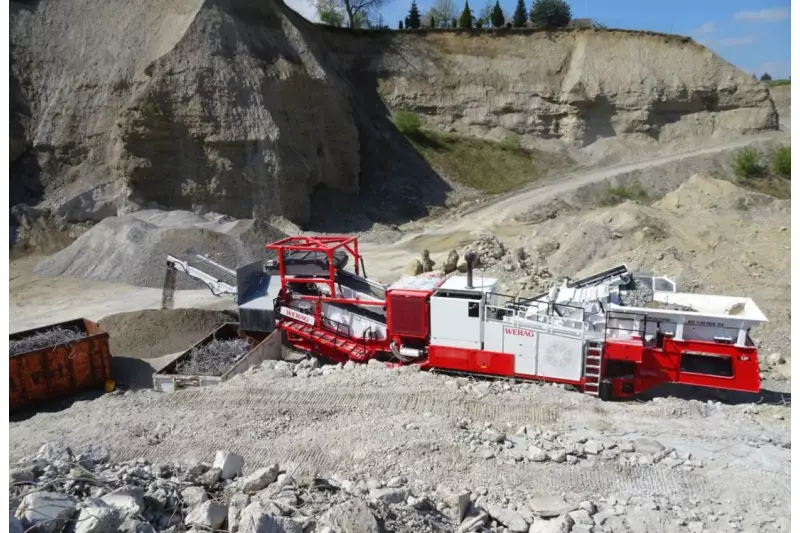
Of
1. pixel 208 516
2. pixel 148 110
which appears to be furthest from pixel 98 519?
pixel 148 110

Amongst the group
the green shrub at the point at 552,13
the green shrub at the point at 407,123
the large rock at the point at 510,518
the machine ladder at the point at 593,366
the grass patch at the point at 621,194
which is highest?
the green shrub at the point at 552,13

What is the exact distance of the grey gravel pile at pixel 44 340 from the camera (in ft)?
42.8

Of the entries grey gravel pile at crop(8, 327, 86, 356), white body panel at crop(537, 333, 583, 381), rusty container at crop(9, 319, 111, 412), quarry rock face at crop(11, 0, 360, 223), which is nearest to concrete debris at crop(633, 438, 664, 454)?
white body panel at crop(537, 333, 583, 381)

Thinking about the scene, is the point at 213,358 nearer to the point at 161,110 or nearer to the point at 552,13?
the point at 161,110

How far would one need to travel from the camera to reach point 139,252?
22.4 metres

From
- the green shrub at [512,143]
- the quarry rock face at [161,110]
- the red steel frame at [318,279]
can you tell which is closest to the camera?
the red steel frame at [318,279]

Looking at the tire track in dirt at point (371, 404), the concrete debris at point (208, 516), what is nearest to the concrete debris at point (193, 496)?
the concrete debris at point (208, 516)

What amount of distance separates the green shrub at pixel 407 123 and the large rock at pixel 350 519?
116 feet

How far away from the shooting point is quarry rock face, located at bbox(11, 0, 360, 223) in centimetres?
2900

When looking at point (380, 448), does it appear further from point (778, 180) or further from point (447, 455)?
point (778, 180)

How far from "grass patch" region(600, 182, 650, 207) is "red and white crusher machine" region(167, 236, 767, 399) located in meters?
22.3

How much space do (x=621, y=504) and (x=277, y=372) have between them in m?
6.57

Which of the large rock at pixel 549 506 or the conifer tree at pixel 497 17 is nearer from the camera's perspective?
the large rock at pixel 549 506

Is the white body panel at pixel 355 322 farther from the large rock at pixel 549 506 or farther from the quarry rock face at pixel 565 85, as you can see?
the quarry rock face at pixel 565 85
